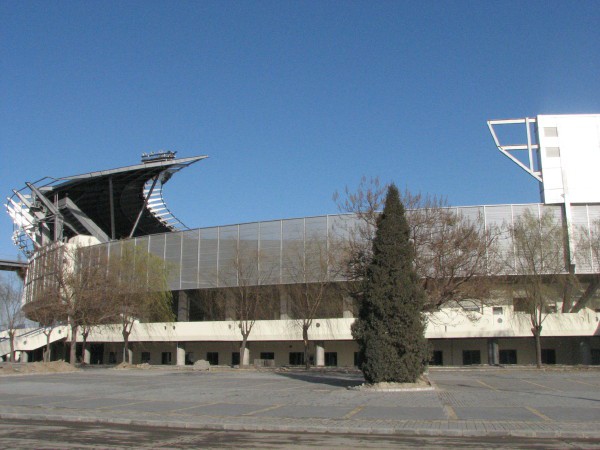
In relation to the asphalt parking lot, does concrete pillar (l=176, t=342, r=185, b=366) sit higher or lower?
lower

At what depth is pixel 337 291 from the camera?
1736 inches

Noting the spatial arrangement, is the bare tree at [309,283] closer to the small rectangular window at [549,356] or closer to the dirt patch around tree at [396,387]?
the small rectangular window at [549,356]

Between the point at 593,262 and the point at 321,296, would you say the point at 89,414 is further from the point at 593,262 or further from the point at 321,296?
the point at 593,262

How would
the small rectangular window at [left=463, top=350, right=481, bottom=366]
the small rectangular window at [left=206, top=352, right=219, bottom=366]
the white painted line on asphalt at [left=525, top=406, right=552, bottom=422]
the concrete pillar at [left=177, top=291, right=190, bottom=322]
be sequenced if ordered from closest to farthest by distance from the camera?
the white painted line on asphalt at [left=525, top=406, right=552, bottom=422] → the small rectangular window at [left=463, top=350, right=481, bottom=366] → the concrete pillar at [left=177, top=291, right=190, bottom=322] → the small rectangular window at [left=206, top=352, right=219, bottom=366]

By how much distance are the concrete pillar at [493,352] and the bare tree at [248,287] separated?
18687mm

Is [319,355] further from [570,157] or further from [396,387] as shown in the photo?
[396,387]

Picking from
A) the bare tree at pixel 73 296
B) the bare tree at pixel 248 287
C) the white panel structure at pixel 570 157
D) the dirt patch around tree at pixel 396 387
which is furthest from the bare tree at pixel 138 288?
the white panel structure at pixel 570 157

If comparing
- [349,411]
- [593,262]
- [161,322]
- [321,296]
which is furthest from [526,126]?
[349,411]

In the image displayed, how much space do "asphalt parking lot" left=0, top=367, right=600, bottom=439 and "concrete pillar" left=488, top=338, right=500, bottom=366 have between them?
82.4ft

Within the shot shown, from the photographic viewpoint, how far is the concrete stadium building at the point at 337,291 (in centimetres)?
4541

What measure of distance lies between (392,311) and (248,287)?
96.4 feet

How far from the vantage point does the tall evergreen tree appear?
66.6 ft

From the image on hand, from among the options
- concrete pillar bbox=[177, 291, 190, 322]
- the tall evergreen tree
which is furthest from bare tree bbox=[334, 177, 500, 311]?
concrete pillar bbox=[177, 291, 190, 322]

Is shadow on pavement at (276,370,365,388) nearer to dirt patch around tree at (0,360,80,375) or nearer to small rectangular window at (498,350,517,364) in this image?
dirt patch around tree at (0,360,80,375)
